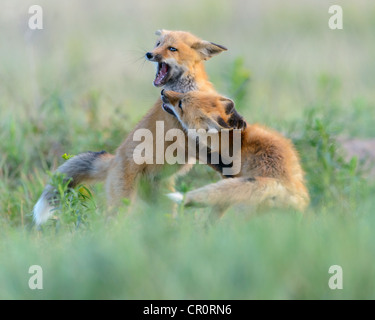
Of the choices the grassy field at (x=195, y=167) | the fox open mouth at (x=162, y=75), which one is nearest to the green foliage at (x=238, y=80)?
the grassy field at (x=195, y=167)

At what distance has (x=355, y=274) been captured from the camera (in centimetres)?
314

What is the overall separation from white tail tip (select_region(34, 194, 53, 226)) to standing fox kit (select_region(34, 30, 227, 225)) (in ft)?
0.14

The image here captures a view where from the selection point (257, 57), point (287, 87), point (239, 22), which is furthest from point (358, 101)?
point (239, 22)

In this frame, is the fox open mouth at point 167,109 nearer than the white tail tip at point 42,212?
No

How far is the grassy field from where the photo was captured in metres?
3.11

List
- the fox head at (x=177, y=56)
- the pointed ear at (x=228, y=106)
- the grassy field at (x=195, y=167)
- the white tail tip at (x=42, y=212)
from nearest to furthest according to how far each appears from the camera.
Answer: the grassy field at (x=195, y=167) → the white tail tip at (x=42, y=212) → the pointed ear at (x=228, y=106) → the fox head at (x=177, y=56)

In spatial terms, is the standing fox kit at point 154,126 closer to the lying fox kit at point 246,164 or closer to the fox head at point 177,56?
the fox head at point 177,56

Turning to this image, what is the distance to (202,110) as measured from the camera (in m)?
5.50

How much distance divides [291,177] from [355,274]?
6.23 ft

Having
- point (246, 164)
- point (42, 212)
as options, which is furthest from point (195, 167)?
point (42, 212)

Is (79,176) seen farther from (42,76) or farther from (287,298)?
(42,76)

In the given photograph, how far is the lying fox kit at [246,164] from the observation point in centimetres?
446

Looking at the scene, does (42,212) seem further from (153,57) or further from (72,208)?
(153,57)

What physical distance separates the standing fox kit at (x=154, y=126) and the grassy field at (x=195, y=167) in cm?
21
